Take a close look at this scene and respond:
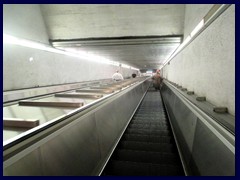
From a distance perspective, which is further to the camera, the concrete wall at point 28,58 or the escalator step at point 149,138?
the escalator step at point 149,138

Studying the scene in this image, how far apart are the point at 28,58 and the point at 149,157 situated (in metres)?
3.29

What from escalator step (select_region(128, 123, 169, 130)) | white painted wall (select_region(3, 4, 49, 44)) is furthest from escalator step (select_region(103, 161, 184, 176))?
white painted wall (select_region(3, 4, 49, 44))

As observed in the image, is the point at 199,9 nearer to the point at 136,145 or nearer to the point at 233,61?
the point at 233,61

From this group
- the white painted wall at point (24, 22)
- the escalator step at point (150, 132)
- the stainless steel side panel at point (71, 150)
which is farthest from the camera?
the escalator step at point (150, 132)

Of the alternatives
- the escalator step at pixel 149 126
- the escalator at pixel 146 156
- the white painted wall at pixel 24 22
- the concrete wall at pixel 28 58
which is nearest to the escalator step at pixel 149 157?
the escalator at pixel 146 156

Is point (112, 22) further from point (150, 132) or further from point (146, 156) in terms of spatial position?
point (146, 156)

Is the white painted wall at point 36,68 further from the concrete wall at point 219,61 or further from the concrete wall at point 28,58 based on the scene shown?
the concrete wall at point 219,61

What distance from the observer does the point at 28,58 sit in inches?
132

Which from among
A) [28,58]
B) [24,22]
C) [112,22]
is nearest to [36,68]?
[28,58]

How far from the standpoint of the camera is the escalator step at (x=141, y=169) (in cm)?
210

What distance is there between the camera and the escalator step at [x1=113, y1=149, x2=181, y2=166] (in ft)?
7.91

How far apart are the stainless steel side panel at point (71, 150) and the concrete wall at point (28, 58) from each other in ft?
6.54

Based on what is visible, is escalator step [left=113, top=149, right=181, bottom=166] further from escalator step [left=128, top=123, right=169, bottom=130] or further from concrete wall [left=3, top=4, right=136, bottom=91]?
concrete wall [left=3, top=4, right=136, bottom=91]

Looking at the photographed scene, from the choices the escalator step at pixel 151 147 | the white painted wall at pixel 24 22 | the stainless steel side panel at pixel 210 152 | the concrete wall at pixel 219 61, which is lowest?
the escalator step at pixel 151 147
